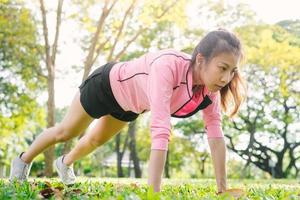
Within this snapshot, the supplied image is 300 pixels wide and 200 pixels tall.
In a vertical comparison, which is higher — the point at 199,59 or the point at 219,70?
the point at 199,59

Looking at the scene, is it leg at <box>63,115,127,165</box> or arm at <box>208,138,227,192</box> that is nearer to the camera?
arm at <box>208,138,227,192</box>

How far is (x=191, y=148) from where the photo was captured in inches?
1304

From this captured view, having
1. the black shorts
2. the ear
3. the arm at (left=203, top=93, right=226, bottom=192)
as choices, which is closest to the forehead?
the ear

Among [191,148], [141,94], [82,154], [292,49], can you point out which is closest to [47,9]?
[82,154]

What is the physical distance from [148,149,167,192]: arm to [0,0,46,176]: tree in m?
11.4

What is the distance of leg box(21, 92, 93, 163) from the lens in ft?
13.0

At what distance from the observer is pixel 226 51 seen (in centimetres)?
307

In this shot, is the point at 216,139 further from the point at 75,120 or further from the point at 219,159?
the point at 75,120

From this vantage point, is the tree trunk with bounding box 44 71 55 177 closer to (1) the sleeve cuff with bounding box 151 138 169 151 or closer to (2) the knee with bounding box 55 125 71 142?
(2) the knee with bounding box 55 125 71 142

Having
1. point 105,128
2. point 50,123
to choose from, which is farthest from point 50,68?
point 105,128

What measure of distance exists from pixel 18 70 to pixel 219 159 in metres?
14.5

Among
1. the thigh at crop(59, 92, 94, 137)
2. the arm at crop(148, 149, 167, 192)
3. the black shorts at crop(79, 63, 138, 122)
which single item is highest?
the black shorts at crop(79, 63, 138, 122)

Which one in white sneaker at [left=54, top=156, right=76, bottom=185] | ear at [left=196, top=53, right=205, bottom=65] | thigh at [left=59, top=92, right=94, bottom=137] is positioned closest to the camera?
ear at [left=196, top=53, right=205, bottom=65]

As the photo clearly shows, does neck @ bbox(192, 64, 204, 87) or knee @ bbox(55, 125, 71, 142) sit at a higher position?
neck @ bbox(192, 64, 204, 87)
